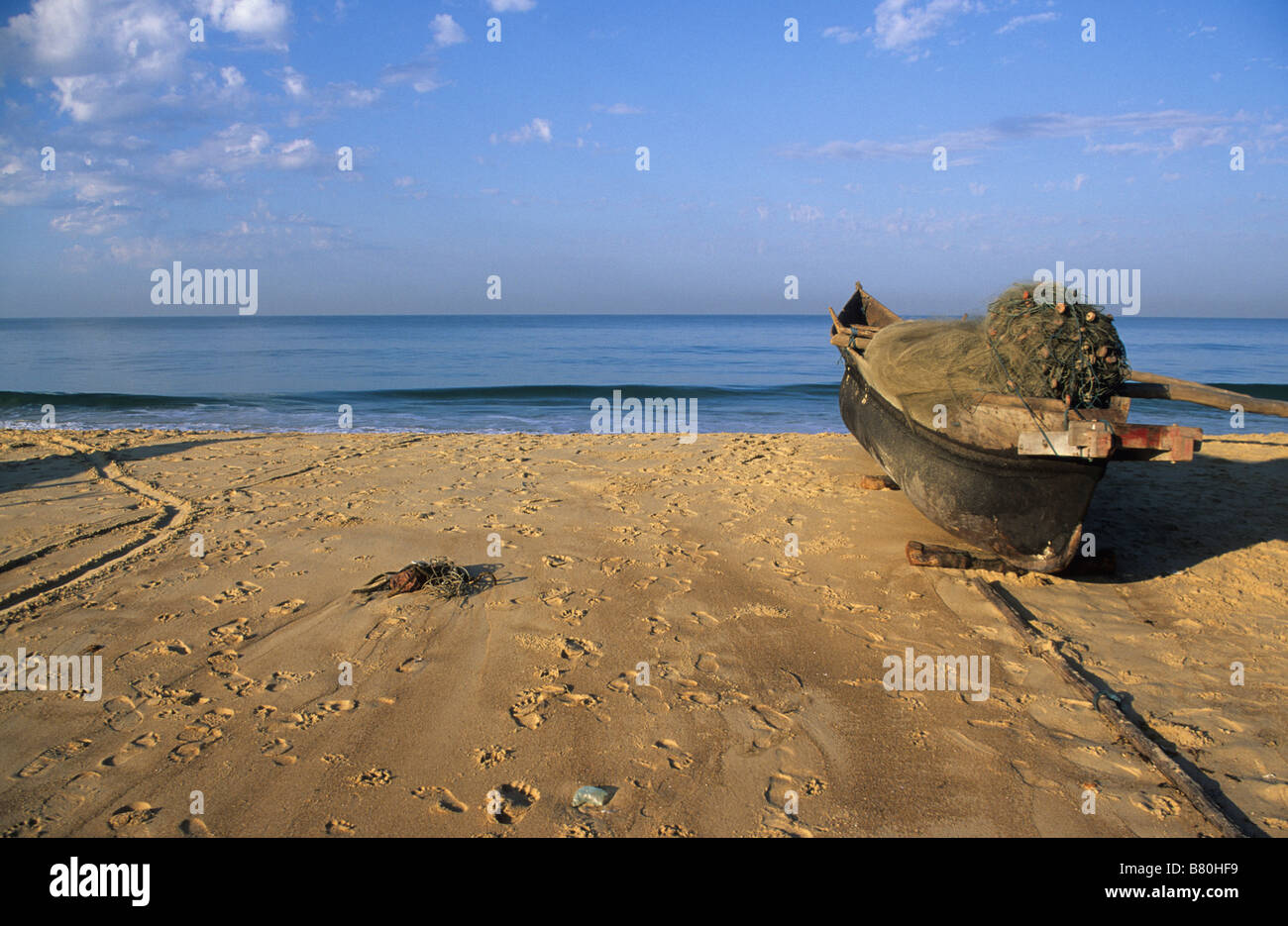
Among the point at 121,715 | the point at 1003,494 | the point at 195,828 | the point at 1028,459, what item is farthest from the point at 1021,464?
the point at 121,715

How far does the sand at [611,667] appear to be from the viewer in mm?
2842

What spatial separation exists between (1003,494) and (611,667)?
290 cm

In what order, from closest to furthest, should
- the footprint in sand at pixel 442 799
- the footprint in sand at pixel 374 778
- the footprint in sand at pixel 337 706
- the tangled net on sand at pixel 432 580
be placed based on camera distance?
1. the footprint in sand at pixel 442 799
2. the footprint in sand at pixel 374 778
3. the footprint in sand at pixel 337 706
4. the tangled net on sand at pixel 432 580

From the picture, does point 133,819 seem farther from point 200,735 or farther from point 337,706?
point 337,706

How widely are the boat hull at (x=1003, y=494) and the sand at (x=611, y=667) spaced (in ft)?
1.06

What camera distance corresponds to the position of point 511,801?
283 centimetres

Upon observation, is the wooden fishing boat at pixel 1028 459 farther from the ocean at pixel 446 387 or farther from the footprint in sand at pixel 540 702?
the ocean at pixel 446 387

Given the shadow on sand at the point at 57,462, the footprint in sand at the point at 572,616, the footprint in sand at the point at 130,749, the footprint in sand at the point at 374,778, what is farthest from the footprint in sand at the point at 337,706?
the shadow on sand at the point at 57,462

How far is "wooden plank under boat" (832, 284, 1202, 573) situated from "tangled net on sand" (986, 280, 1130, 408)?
142 millimetres

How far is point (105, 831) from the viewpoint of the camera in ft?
8.78

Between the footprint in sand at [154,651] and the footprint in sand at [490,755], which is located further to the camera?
the footprint in sand at [154,651]
